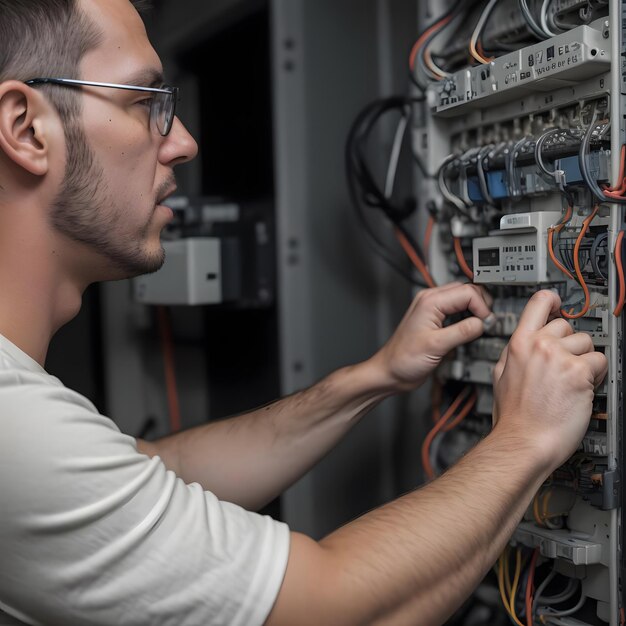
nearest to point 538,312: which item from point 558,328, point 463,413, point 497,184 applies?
point 558,328

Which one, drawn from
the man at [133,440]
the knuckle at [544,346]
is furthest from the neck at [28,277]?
the knuckle at [544,346]

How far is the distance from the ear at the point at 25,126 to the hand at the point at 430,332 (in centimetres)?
62

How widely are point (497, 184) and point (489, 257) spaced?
115mm

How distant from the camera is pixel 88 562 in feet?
2.63

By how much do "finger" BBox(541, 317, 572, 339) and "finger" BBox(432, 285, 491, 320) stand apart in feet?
0.69

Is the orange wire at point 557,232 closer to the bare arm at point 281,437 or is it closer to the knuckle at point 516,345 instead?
the knuckle at point 516,345

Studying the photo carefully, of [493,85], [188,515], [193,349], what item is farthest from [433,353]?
[193,349]

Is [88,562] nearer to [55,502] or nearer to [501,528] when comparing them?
[55,502]

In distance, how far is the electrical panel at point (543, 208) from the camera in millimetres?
1014

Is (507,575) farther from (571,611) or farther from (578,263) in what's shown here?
(578,263)

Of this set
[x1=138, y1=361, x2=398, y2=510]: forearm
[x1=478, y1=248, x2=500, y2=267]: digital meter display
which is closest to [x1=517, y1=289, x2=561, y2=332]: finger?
[x1=478, y1=248, x2=500, y2=267]: digital meter display

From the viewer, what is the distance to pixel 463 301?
1.22 m

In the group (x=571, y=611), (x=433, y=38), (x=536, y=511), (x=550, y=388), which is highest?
(x=433, y=38)

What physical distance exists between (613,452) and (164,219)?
2.44 feet
